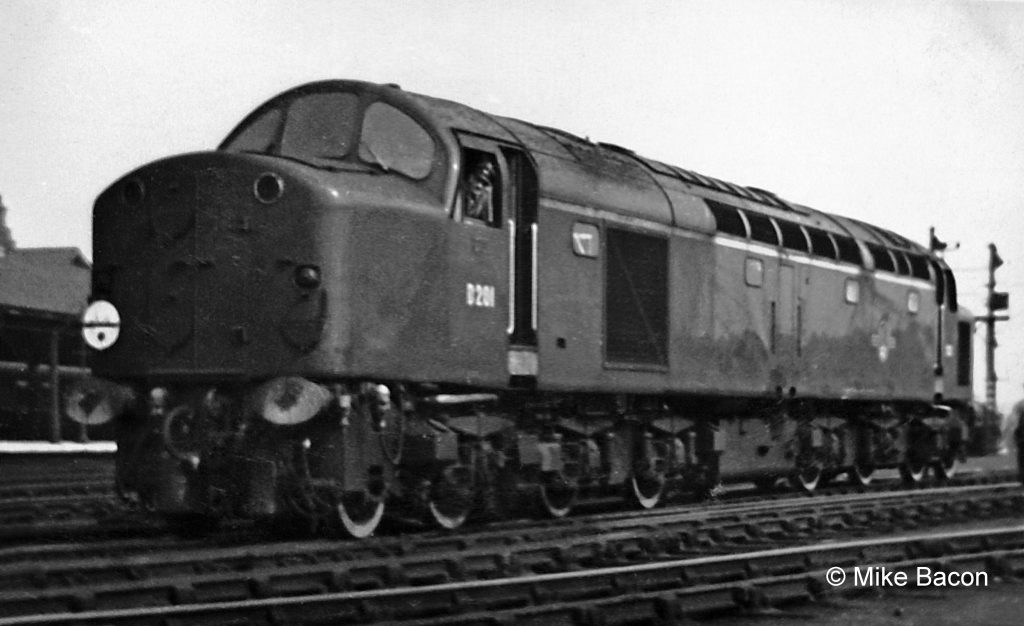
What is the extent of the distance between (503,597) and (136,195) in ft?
15.1

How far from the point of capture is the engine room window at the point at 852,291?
19188 millimetres

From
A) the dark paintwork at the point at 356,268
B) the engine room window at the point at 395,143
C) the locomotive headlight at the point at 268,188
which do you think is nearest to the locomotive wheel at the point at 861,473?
the dark paintwork at the point at 356,268

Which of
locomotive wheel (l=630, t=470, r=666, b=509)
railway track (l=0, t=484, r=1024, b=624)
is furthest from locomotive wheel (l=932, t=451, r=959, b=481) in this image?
railway track (l=0, t=484, r=1024, b=624)

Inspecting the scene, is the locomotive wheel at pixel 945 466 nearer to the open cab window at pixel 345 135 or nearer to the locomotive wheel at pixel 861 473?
the locomotive wheel at pixel 861 473

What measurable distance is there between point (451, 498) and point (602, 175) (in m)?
3.55

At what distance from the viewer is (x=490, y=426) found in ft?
40.9

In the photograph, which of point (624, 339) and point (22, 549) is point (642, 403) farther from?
point (22, 549)

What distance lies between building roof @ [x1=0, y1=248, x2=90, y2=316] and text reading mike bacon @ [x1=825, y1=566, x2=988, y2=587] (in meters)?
6.88

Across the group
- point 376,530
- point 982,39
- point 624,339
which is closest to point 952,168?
point 982,39

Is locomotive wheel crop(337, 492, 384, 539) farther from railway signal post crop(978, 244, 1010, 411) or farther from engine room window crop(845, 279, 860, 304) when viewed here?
engine room window crop(845, 279, 860, 304)

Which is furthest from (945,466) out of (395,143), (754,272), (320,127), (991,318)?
(320,127)

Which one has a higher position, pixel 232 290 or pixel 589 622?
pixel 232 290

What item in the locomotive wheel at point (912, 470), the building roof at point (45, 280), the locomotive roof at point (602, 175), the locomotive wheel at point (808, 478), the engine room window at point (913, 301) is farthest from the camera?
the locomotive wheel at point (912, 470)

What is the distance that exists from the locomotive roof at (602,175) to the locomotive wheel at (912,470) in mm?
5036
